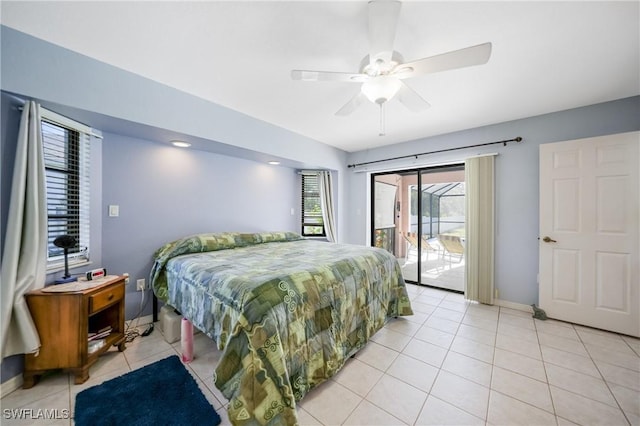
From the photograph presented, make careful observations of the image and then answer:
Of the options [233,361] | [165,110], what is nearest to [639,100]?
[233,361]

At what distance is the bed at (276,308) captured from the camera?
4.06 ft

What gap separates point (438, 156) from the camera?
3.53 m

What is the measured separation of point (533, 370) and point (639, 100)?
9.47 feet

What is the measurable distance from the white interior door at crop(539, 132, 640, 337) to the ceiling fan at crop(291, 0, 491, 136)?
2.18 m

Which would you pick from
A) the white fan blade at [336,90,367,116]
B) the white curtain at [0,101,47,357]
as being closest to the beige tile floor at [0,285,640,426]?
the white curtain at [0,101,47,357]

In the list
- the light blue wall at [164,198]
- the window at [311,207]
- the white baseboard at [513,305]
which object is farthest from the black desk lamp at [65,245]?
the white baseboard at [513,305]

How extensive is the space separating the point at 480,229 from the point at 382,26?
2909 millimetres

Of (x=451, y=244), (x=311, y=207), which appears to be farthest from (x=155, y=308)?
(x=451, y=244)

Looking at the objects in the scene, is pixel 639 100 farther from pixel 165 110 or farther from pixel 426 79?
pixel 165 110

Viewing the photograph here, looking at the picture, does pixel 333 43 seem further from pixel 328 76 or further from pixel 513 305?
pixel 513 305

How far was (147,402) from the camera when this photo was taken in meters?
1.46

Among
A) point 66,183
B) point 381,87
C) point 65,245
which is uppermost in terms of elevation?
point 381,87

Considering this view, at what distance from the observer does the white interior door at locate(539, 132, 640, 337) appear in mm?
2264

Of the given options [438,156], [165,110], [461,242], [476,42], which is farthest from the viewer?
[461,242]
